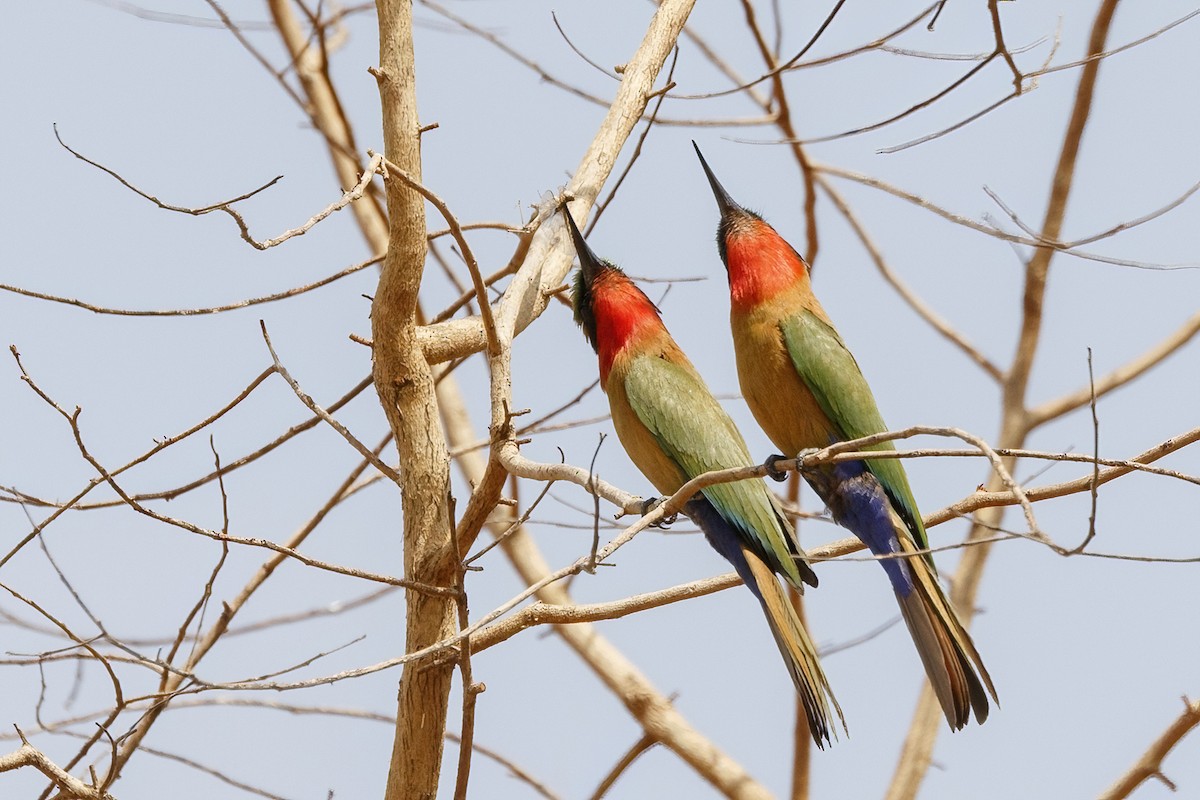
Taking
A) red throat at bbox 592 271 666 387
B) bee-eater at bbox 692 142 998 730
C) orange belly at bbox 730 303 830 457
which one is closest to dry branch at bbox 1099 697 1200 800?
bee-eater at bbox 692 142 998 730

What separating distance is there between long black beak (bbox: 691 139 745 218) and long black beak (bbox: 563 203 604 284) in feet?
1.68

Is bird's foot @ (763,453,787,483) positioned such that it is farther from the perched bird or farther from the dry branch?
the dry branch

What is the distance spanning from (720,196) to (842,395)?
106 centimetres

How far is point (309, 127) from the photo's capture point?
5.90 meters

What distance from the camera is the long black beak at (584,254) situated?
11.9 ft

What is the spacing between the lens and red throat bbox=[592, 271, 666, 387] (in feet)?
12.5

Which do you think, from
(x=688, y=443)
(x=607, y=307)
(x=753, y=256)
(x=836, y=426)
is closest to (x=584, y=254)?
(x=607, y=307)

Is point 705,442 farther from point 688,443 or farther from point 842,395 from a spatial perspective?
point 842,395

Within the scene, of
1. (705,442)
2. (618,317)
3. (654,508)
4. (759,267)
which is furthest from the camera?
(618,317)

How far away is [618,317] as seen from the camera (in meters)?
3.85

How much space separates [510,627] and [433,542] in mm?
289

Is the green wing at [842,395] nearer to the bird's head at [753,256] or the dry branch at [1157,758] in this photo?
the bird's head at [753,256]

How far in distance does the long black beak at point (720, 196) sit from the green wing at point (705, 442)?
697mm

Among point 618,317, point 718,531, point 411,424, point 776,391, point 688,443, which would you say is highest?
point 618,317
